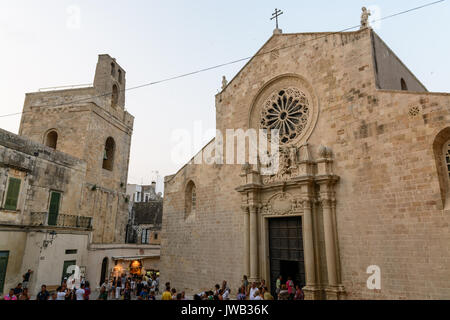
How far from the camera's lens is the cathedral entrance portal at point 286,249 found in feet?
39.3

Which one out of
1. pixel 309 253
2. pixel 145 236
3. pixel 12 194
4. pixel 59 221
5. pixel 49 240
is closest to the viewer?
pixel 309 253

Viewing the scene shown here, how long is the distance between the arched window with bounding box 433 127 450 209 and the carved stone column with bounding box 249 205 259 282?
666cm

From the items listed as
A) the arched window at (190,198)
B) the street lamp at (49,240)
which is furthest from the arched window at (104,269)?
the arched window at (190,198)

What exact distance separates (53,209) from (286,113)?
13.7 meters

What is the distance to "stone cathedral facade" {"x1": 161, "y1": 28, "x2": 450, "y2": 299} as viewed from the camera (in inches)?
364

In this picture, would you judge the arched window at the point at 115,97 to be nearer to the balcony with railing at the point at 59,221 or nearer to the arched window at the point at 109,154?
the arched window at the point at 109,154

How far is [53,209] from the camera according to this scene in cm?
1706

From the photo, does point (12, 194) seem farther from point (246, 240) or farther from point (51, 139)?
point (246, 240)

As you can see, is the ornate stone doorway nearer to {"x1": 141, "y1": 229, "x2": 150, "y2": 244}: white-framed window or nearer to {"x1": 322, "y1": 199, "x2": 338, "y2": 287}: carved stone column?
{"x1": 322, "y1": 199, "x2": 338, "y2": 287}: carved stone column

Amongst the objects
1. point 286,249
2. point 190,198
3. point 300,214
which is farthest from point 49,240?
point 300,214

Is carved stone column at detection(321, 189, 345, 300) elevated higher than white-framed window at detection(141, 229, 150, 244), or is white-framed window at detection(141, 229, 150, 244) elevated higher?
white-framed window at detection(141, 229, 150, 244)

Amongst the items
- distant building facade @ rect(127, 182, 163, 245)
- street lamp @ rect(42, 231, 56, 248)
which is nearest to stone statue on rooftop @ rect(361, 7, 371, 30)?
street lamp @ rect(42, 231, 56, 248)

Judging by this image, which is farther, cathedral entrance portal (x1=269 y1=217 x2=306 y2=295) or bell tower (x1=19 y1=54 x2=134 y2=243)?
bell tower (x1=19 y1=54 x2=134 y2=243)
